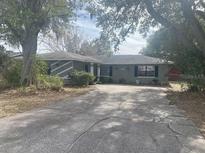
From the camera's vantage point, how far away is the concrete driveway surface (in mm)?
6480

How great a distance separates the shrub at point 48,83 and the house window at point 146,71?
14790 mm

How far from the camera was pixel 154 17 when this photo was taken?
1792 centimetres

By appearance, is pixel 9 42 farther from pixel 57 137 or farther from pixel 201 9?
pixel 57 137

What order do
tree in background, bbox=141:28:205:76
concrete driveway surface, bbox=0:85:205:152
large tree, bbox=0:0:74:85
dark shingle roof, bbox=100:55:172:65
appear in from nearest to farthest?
concrete driveway surface, bbox=0:85:205:152 < large tree, bbox=0:0:74:85 < tree in background, bbox=141:28:205:76 < dark shingle roof, bbox=100:55:172:65

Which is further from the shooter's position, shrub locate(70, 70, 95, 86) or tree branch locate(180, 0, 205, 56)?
shrub locate(70, 70, 95, 86)

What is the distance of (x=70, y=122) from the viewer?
9.13 metres

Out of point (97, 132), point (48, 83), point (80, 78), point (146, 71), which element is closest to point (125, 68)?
point (146, 71)

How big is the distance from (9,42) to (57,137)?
1687 centimetres

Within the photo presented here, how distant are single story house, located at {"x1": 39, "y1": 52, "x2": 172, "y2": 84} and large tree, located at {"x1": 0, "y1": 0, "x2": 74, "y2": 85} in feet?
27.8

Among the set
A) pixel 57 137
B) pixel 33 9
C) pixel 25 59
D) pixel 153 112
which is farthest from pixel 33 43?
pixel 57 137

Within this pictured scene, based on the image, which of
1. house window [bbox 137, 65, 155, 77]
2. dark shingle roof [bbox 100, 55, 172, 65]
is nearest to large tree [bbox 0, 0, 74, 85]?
dark shingle roof [bbox 100, 55, 172, 65]

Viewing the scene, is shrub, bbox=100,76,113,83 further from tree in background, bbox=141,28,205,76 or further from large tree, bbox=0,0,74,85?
large tree, bbox=0,0,74,85

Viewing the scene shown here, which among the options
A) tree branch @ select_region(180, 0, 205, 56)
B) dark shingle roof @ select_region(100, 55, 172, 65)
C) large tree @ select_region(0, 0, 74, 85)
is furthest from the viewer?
dark shingle roof @ select_region(100, 55, 172, 65)

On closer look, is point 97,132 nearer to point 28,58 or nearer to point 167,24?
point 167,24
